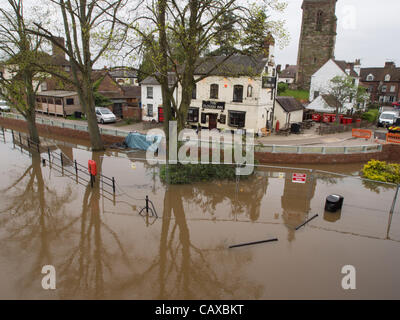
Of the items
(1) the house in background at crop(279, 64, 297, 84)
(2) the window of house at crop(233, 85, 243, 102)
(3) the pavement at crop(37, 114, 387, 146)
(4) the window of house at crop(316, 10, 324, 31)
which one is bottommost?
(3) the pavement at crop(37, 114, 387, 146)

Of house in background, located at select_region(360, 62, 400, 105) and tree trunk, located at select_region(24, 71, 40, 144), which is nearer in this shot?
tree trunk, located at select_region(24, 71, 40, 144)

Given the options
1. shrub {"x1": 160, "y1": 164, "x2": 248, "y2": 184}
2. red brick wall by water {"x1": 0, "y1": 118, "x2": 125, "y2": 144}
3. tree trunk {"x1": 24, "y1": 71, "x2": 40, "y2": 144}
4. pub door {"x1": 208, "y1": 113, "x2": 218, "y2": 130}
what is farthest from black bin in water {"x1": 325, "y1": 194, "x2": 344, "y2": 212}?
tree trunk {"x1": 24, "y1": 71, "x2": 40, "y2": 144}

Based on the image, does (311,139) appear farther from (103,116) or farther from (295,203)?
(103,116)

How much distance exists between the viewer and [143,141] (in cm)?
2069

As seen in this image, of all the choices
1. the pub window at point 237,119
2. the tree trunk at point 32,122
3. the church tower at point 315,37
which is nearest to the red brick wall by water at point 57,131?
the tree trunk at point 32,122

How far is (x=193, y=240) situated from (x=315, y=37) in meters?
48.1

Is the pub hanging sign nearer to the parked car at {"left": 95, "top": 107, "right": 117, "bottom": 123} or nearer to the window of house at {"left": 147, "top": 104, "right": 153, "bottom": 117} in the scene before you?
the window of house at {"left": 147, "top": 104, "right": 153, "bottom": 117}

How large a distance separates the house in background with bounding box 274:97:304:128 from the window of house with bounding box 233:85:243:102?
4420 mm

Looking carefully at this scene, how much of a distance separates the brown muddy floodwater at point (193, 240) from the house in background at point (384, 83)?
5349 cm

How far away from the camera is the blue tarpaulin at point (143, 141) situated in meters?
20.1

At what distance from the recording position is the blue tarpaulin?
20144 millimetres

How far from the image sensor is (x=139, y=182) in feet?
46.9

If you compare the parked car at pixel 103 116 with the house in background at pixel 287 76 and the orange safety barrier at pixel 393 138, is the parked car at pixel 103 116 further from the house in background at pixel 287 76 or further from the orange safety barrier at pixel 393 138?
the house in background at pixel 287 76

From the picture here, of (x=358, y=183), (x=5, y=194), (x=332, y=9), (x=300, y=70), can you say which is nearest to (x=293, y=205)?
(x=358, y=183)
